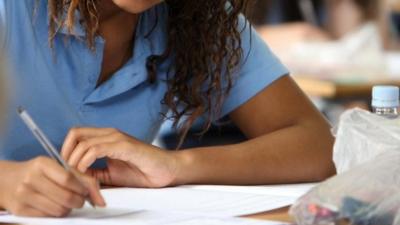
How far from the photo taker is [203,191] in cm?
147

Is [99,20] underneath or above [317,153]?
above

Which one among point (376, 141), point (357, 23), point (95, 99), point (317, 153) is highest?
point (95, 99)

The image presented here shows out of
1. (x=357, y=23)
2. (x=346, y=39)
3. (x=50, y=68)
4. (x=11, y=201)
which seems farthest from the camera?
(x=357, y=23)

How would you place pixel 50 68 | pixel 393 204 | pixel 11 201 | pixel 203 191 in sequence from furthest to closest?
pixel 50 68 → pixel 203 191 → pixel 11 201 → pixel 393 204

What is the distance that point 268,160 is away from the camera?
1.64 meters

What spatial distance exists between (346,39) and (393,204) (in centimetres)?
329

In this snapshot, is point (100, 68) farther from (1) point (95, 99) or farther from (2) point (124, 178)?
(2) point (124, 178)

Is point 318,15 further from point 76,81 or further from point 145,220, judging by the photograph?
point 145,220

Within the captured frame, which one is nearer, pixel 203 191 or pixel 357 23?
pixel 203 191

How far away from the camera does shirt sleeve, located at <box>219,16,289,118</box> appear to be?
1.82 metres

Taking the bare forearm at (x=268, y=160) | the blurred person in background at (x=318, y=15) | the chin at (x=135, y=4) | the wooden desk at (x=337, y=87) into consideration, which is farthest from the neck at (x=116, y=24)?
the blurred person in background at (x=318, y=15)

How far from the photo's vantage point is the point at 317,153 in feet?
5.63

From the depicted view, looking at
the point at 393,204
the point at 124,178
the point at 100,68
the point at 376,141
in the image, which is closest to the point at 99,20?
the point at 100,68

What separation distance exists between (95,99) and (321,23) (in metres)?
3.48
